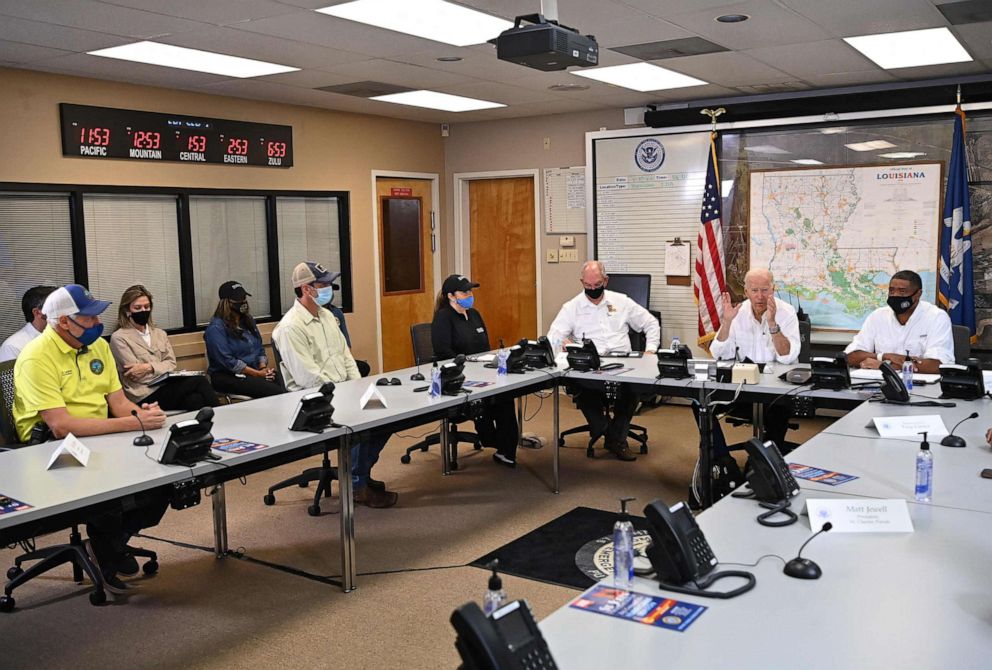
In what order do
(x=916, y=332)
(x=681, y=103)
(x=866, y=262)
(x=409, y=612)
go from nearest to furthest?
(x=409, y=612) < (x=916, y=332) < (x=866, y=262) < (x=681, y=103)

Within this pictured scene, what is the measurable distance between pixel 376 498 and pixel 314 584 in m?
1.18

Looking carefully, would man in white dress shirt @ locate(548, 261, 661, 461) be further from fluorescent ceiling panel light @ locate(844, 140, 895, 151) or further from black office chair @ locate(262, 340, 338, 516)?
fluorescent ceiling panel light @ locate(844, 140, 895, 151)

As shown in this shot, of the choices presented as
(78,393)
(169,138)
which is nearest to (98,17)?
(78,393)

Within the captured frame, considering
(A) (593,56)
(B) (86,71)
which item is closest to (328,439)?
(A) (593,56)

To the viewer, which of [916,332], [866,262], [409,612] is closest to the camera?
[409,612]

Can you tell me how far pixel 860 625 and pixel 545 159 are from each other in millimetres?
Answer: 7053

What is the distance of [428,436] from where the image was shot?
634cm

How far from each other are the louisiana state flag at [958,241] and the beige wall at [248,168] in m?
4.72

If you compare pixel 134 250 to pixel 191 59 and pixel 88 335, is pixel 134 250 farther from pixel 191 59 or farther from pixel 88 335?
pixel 88 335

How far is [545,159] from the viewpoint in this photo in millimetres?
8641

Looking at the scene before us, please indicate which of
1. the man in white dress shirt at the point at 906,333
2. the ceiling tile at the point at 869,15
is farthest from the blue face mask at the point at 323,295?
the man in white dress shirt at the point at 906,333

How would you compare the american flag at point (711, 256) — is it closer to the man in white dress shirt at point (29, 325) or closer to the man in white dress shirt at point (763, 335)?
the man in white dress shirt at point (763, 335)

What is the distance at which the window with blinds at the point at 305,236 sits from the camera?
763cm

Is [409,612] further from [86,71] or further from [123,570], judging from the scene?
[86,71]
